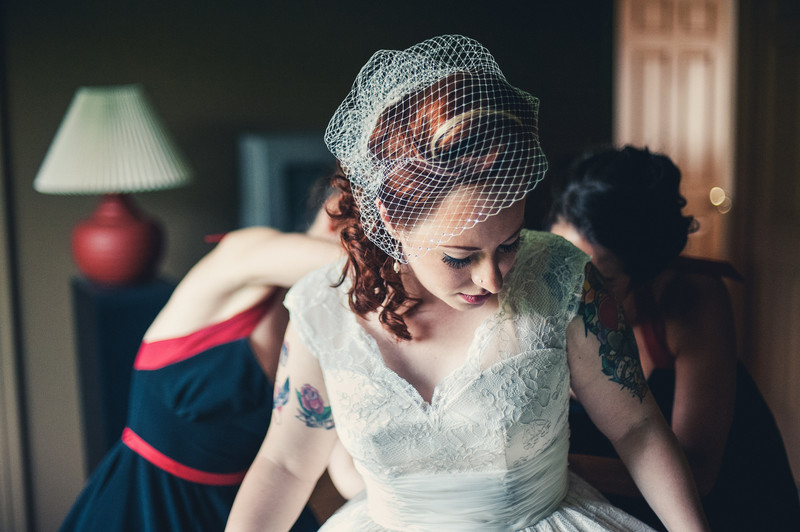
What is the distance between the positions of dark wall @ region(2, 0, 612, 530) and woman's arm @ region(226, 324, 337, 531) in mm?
2176

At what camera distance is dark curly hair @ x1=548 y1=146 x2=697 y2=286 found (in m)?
1.62

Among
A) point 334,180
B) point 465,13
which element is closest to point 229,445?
point 334,180

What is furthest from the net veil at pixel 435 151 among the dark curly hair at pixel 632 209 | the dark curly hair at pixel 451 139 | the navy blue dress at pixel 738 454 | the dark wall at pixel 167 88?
the dark wall at pixel 167 88

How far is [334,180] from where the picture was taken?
4.21 feet

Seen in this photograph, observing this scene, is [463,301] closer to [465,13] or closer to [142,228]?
[142,228]

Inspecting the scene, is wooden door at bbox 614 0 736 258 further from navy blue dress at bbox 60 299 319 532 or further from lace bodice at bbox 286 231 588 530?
lace bodice at bbox 286 231 588 530

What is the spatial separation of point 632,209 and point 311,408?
77 centimetres

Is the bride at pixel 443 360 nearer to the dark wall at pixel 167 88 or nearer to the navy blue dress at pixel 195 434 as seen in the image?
the navy blue dress at pixel 195 434

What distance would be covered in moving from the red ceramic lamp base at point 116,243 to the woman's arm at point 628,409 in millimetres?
2058

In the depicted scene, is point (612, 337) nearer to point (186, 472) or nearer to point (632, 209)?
point (632, 209)

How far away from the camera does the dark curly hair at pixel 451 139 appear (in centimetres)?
108

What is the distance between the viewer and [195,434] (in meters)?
1.91

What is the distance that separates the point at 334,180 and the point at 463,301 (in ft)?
0.95

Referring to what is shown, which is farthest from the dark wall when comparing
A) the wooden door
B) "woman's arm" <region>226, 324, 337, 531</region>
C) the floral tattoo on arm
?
the floral tattoo on arm
